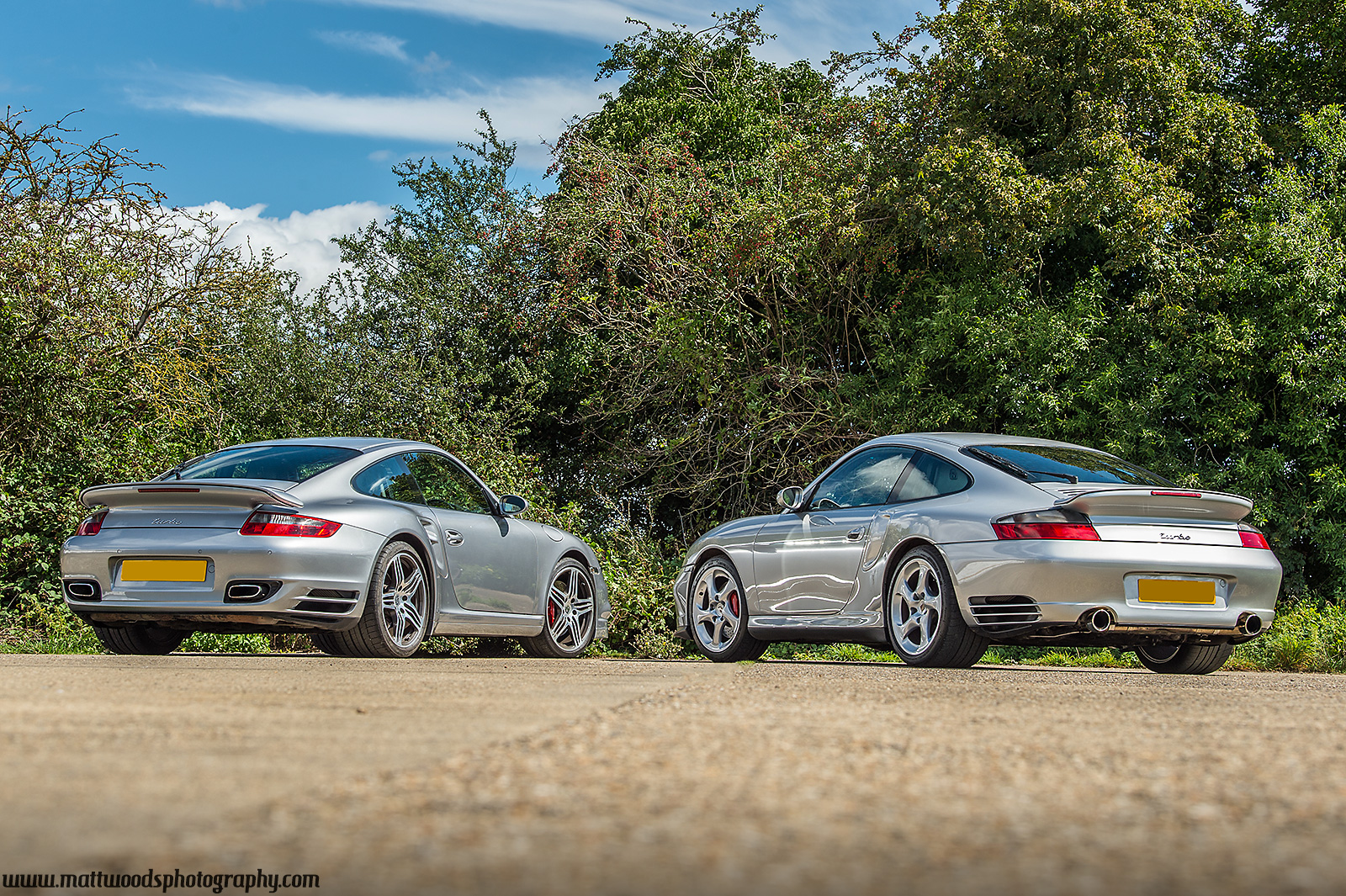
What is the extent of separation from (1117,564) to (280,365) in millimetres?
12733

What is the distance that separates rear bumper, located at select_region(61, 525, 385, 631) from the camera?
7.87m

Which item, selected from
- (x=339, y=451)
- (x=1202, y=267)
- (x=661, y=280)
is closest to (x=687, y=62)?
(x=661, y=280)

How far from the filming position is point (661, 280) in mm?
18250

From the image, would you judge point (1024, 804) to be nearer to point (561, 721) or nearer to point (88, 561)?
point (561, 721)

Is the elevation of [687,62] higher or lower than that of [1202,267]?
higher

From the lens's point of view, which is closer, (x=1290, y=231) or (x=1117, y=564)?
(x=1117, y=564)

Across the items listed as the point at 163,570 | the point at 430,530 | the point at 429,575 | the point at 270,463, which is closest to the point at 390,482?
the point at 430,530

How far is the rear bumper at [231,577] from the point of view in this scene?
7871 millimetres

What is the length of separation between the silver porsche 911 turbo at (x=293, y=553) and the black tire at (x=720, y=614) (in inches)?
61.6

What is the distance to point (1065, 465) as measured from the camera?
820 cm

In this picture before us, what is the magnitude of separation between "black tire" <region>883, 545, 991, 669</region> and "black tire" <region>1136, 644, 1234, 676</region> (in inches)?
62.7

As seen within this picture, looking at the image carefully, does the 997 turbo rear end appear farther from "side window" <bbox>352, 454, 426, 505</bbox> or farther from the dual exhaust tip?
the dual exhaust tip

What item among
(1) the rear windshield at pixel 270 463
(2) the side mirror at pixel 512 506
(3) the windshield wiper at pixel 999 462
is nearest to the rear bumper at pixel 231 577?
(1) the rear windshield at pixel 270 463

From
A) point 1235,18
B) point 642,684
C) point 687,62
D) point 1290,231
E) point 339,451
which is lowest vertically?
point 642,684
